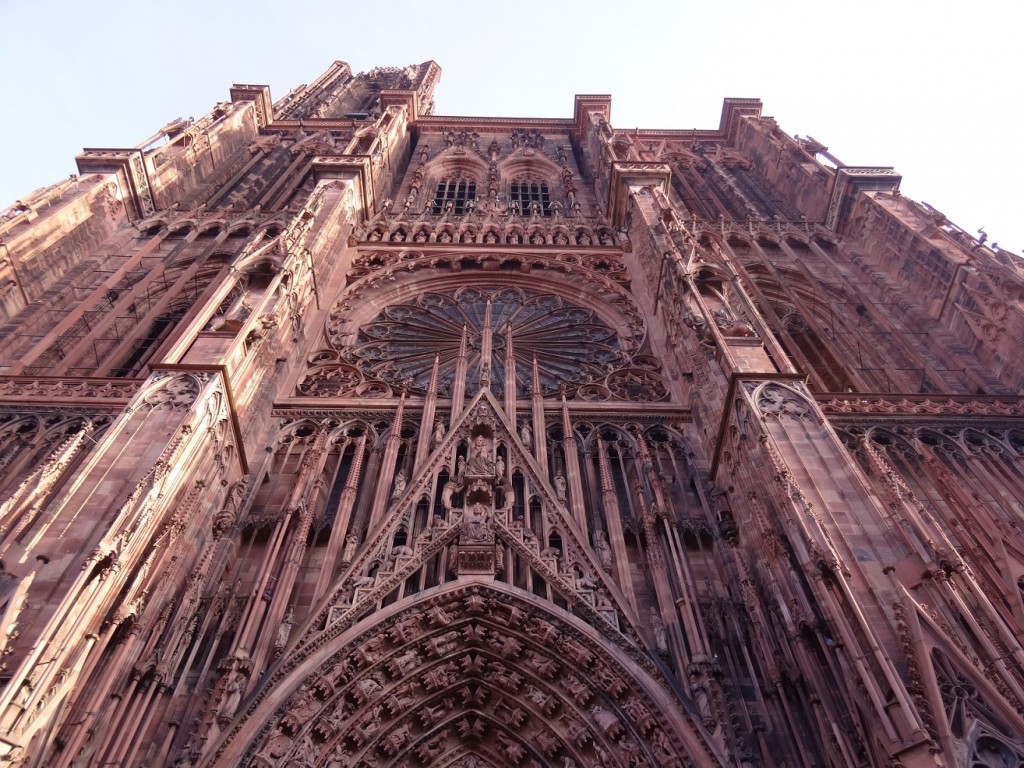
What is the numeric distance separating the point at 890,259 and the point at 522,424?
1090cm

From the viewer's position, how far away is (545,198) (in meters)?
25.9

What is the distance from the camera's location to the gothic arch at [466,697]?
308 inches

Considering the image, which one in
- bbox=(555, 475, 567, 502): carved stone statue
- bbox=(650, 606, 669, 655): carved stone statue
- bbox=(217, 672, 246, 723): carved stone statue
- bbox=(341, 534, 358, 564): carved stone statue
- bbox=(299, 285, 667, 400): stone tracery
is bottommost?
bbox=(217, 672, 246, 723): carved stone statue

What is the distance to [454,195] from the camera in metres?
25.8

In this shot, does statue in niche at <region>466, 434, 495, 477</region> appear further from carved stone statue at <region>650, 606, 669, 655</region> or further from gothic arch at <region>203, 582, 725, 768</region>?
carved stone statue at <region>650, 606, 669, 655</region>

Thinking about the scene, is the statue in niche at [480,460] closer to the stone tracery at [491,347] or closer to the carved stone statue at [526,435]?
the carved stone statue at [526,435]

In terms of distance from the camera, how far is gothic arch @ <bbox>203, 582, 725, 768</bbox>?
308 inches

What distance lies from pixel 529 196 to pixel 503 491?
56.7 ft

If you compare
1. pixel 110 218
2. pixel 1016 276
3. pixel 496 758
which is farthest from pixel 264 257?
pixel 1016 276

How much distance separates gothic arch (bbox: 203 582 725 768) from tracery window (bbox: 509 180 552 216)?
1656cm

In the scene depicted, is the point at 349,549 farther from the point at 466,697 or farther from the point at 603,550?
the point at 603,550

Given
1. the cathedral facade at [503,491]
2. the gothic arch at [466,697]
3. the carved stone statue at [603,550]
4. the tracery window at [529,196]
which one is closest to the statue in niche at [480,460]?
the cathedral facade at [503,491]

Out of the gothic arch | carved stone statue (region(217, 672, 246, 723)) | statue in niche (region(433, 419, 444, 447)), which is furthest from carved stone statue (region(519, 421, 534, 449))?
carved stone statue (region(217, 672, 246, 723))

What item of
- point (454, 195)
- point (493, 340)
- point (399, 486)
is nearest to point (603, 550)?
point (399, 486)
